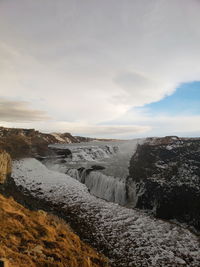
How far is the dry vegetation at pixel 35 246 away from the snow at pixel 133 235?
1.29 metres

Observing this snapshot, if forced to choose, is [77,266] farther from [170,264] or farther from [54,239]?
[170,264]

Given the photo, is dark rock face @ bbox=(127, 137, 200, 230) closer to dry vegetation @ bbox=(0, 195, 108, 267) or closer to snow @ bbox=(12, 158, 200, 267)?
snow @ bbox=(12, 158, 200, 267)

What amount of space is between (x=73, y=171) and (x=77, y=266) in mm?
20659

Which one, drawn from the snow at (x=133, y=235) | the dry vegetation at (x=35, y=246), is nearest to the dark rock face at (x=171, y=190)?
the snow at (x=133, y=235)

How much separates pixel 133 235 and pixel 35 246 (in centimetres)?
496

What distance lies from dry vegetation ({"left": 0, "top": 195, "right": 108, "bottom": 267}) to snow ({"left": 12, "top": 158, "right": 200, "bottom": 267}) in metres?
1.29

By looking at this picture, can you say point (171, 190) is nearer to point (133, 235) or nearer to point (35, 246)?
point (133, 235)

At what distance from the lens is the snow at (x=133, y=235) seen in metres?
7.25

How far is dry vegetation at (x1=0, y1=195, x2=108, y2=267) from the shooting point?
15.4 ft

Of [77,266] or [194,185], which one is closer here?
[77,266]

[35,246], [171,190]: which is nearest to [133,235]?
[35,246]

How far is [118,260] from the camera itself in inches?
277

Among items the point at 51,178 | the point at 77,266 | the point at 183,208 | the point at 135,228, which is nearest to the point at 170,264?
the point at 135,228

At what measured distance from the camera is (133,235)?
28.7 ft
